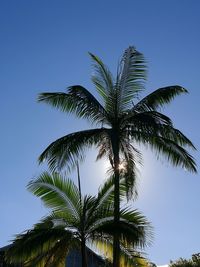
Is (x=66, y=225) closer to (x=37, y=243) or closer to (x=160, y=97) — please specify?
(x=37, y=243)

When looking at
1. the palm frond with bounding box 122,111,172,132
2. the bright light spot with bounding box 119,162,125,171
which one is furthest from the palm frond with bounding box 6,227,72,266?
the palm frond with bounding box 122,111,172,132

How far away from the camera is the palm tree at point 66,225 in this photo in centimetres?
1606

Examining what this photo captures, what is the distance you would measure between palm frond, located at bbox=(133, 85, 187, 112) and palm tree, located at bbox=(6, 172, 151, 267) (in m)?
2.70

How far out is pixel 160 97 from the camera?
15.8 metres

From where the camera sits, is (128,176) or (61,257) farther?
(61,257)

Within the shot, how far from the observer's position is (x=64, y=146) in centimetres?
1530

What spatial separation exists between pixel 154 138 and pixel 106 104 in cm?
178

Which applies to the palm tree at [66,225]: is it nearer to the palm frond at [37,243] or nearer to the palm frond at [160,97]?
the palm frond at [37,243]

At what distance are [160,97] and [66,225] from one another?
4933 millimetres

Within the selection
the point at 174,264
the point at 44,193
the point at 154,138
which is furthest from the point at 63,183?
the point at 174,264

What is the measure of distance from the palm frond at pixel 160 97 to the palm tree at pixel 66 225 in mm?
2698

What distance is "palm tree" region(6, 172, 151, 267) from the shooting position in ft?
52.7

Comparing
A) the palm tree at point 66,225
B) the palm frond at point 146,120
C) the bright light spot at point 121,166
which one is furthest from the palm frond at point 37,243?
the palm frond at point 146,120

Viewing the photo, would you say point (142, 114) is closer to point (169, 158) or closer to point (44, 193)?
point (169, 158)
